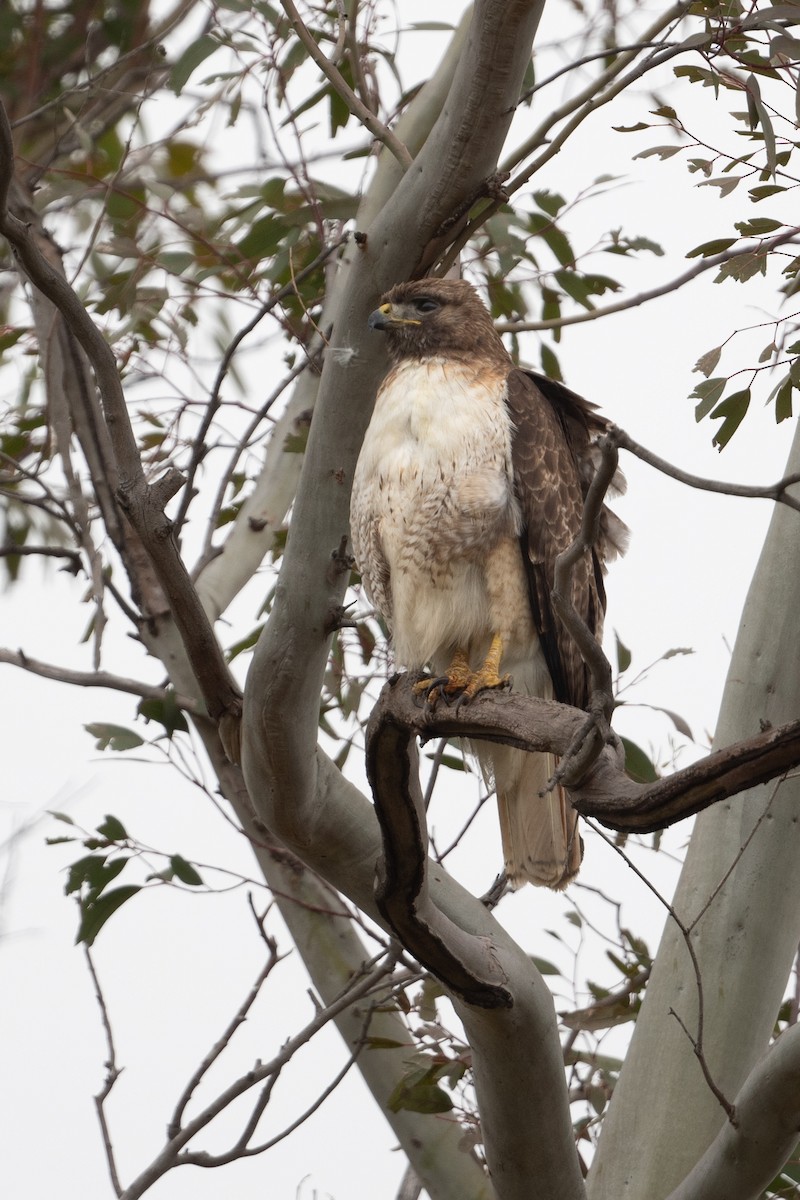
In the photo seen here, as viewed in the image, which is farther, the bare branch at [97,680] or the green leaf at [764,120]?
the bare branch at [97,680]

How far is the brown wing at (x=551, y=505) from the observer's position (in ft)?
10.7

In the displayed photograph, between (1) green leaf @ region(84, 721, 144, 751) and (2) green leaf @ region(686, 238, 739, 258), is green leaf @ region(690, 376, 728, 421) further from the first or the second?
(1) green leaf @ region(84, 721, 144, 751)

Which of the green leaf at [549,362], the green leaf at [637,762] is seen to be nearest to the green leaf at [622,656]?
the green leaf at [637,762]

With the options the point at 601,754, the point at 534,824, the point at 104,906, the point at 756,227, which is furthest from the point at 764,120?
the point at 104,906

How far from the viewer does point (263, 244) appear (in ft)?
13.0

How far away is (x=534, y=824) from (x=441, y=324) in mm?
1257

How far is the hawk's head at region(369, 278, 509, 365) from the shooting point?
3.43 metres

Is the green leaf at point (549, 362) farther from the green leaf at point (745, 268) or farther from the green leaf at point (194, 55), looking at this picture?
the green leaf at point (745, 268)

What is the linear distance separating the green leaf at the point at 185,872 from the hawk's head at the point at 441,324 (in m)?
1.41

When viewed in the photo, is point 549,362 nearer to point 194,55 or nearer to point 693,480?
point 194,55

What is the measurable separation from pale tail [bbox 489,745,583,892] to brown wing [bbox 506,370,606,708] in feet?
0.70

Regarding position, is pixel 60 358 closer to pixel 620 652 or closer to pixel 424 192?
pixel 424 192

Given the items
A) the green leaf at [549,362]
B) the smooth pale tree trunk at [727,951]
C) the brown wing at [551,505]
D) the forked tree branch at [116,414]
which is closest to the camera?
the forked tree branch at [116,414]

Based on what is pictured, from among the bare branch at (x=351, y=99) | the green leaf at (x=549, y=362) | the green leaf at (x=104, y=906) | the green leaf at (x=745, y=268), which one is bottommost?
the green leaf at (x=104, y=906)
